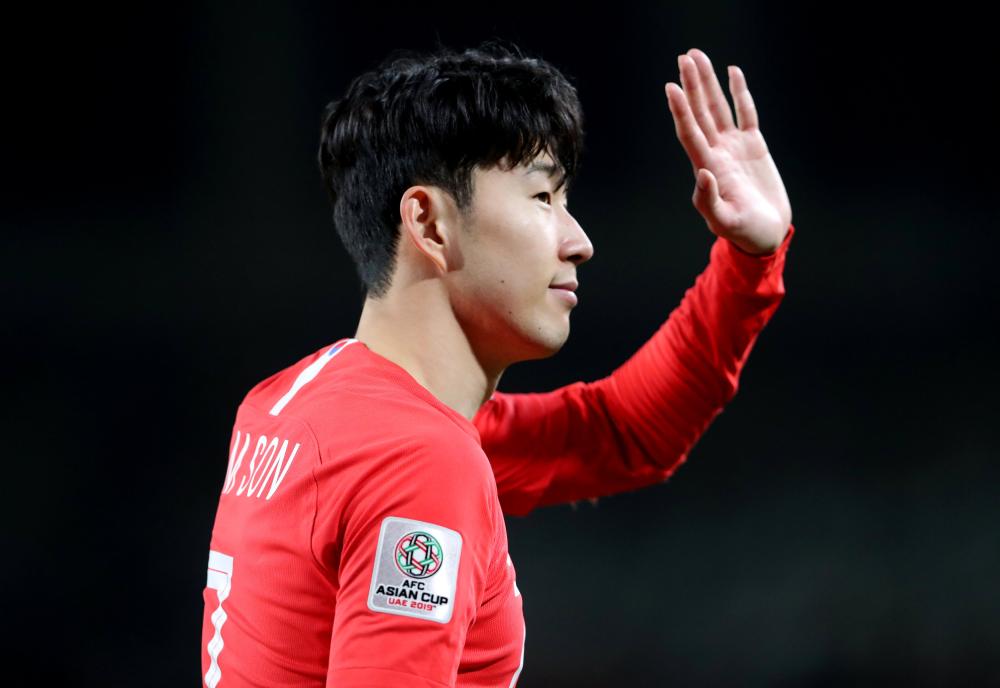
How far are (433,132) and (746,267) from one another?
427mm

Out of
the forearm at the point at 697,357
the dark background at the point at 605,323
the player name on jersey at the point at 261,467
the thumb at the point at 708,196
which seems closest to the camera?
the player name on jersey at the point at 261,467

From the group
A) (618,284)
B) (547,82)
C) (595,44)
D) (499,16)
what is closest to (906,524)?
(618,284)

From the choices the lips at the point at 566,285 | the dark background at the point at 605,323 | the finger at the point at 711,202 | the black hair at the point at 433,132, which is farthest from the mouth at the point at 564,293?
the dark background at the point at 605,323

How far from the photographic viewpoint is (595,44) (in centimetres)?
Result: 200

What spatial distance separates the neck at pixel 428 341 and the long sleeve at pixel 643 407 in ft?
1.05

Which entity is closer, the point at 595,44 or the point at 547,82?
the point at 547,82

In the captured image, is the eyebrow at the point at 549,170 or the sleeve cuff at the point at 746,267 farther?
the sleeve cuff at the point at 746,267

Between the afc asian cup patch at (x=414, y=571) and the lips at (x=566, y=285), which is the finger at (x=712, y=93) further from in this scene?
the afc asian cup patch at (x=414, y=571)

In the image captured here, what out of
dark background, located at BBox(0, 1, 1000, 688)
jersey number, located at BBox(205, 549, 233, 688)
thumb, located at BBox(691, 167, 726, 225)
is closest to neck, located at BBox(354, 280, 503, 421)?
jersey number, located at BBox(205, 549, 233, 688)

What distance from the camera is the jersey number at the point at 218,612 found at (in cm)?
84

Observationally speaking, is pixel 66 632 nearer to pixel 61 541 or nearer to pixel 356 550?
pixel 61 541

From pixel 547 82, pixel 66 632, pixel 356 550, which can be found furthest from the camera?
pixel 66 632

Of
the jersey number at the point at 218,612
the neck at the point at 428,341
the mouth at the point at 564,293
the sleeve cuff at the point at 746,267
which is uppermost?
the sleeve cuff at the point at 746,267

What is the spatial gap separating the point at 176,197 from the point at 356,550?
142 cm
